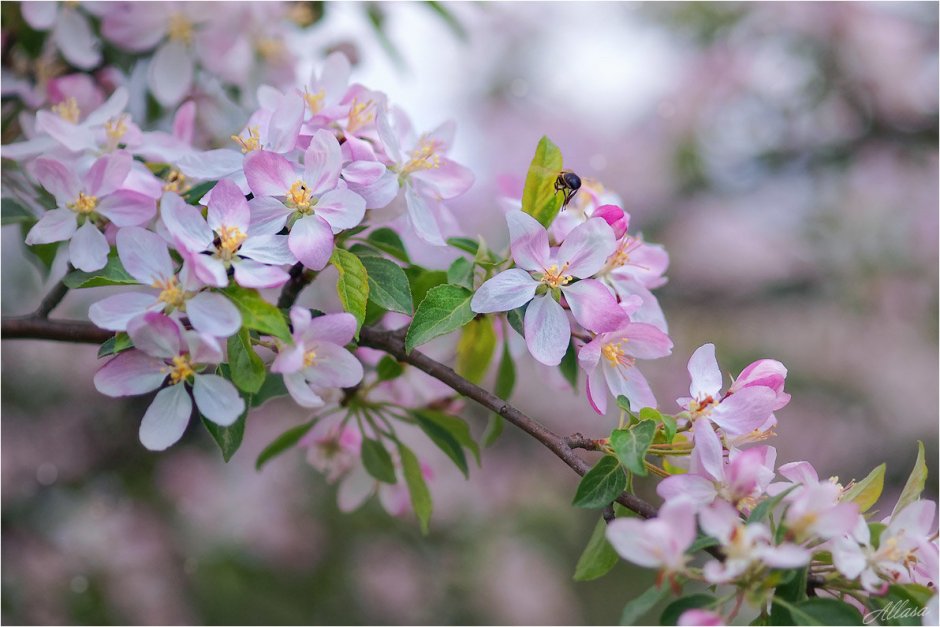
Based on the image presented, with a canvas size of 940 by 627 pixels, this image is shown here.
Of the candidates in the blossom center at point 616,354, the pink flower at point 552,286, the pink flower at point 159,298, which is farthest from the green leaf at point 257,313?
the blossom center at point 616,354

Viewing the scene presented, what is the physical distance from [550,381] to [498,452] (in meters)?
1.76

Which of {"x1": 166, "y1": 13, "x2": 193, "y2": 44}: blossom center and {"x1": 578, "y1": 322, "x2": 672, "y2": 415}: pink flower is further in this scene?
{"x1": 166, "y1": 13, "x2": 193, "y2": 44}: blossom center

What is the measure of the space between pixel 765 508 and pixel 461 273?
291 mm

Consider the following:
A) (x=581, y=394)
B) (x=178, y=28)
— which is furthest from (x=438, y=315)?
(x=581, y=394)

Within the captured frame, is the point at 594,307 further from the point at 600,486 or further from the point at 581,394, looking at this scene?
the point at 581,394

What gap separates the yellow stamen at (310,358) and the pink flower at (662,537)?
0.25 metres

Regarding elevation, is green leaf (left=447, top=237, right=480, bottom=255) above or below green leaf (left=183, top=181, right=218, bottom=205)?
above

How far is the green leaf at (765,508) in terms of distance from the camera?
1.89ft

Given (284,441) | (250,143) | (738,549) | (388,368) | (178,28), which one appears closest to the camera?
(738,549)

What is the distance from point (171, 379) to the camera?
65cm

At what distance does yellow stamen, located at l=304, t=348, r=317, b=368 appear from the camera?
651 mm

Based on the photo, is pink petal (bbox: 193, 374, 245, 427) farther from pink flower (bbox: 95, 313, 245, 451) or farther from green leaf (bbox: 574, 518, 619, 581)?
green leaf (bbox: 574, 518, 619, 581)

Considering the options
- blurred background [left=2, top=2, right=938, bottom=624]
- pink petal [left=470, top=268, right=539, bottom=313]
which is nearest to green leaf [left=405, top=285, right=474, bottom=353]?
pink petal [left=470, top=268, right=539, bottom=313]

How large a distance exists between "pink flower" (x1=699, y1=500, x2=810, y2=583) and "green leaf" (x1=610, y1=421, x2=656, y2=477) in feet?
0.18
